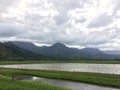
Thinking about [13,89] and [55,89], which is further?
[55,89]

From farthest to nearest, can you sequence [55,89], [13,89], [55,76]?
[55,76], [55,89], [13,89]

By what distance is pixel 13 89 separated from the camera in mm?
46781

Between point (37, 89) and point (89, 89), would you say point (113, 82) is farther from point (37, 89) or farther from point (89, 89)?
point (37, 89)

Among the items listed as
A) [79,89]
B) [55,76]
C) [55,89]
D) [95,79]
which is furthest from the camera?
[55,76]

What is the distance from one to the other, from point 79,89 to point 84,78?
812 inches

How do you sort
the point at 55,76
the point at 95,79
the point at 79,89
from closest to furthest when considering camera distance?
the point at 79,89 → the point at 95,79 → the point at 55,76

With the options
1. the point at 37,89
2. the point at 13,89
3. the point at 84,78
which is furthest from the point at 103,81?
the point at 13,89

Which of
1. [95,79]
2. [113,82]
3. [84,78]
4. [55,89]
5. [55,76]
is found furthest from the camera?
[55,76]

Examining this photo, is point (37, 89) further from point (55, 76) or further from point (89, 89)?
point (55, 76)

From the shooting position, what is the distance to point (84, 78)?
76.5 metres

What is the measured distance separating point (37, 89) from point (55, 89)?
477cm

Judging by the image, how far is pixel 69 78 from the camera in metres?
80.3

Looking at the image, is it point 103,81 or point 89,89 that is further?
point 103,81

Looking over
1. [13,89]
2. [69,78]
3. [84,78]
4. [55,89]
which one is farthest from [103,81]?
[13,89]
